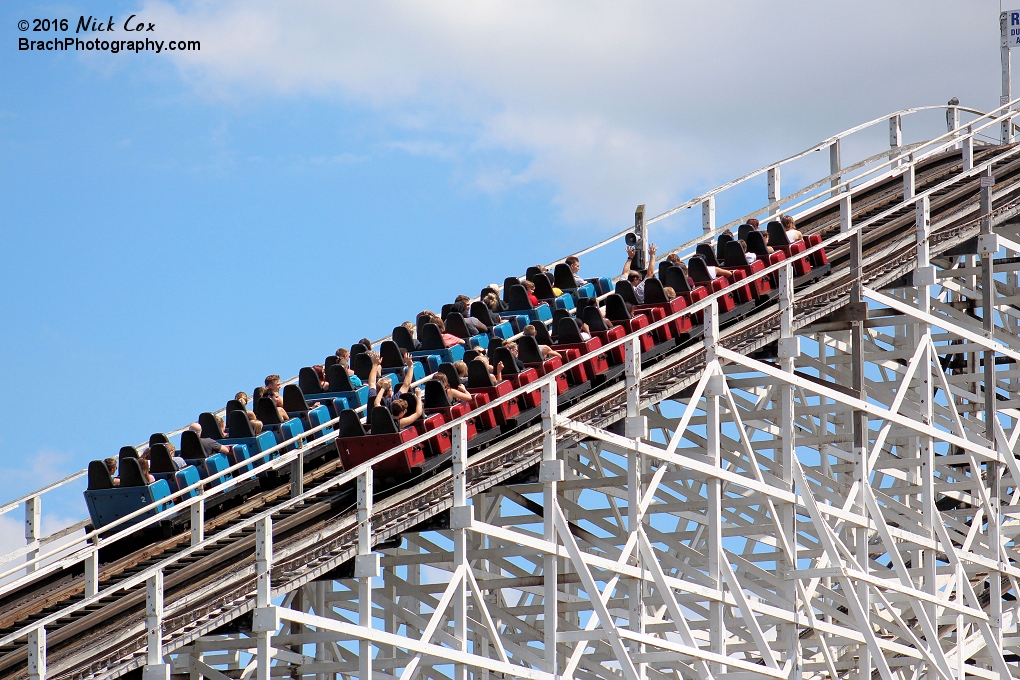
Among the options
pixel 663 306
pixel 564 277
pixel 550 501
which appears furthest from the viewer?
pixel 564 277

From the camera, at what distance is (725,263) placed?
17922 millimetres

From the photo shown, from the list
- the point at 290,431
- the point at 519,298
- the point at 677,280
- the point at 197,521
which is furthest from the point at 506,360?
the point at 519,298

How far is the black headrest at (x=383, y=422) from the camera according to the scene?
44.0ft

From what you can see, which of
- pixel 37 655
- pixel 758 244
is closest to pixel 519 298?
pixel 758 244

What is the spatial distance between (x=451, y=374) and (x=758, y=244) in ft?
16.6

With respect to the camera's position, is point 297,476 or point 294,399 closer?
point 297,476

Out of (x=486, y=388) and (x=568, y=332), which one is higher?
(x=568, y=332)

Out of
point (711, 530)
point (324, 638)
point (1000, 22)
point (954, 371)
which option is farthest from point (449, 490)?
point (1000, 22)

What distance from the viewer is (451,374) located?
47.6 feet

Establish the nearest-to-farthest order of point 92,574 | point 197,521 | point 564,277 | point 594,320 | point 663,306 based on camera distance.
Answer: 1. point 92,574
2. point 197,521
3. point 594,320
4. point 663,306
5. point 564,277

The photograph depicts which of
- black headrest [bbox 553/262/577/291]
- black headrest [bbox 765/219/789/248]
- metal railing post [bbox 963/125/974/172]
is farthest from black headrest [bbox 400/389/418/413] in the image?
metal railing post [bbox 963/125/974/172]

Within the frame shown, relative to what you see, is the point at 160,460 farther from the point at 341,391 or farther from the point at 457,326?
the point at 457,326

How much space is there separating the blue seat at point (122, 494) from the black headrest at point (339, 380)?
2.54 m

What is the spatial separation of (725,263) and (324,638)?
6.80 meters
